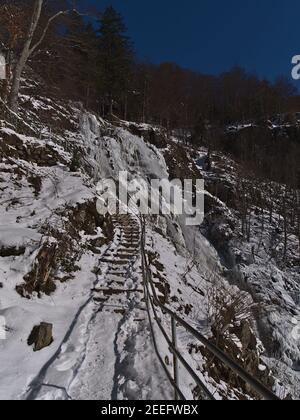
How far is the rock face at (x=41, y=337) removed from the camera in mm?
5848

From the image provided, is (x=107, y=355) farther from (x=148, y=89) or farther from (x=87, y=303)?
(x=148, y=89)

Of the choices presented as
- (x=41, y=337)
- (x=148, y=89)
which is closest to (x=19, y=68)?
(x=41, y=337)

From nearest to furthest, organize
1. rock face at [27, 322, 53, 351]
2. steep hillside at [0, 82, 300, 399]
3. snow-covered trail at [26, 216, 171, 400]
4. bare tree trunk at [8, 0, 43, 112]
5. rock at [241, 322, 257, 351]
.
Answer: snow-covered trail at [26, 216, 171, 400] → steep hillside at [0, 82, 300, 399] → rock face at [27, 322, 53, 351] → rock at [241, 322, 257, 351] → bare tree trunk at [8, 0, 43, 112]

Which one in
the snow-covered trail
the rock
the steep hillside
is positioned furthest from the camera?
the rock

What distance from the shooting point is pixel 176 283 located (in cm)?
1090

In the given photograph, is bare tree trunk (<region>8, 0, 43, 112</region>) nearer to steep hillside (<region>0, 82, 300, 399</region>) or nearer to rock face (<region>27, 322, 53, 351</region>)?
steep hillside (<region>0, 82, 300, 399</region>)

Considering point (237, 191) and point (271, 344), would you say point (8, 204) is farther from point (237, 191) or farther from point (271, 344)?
point (237, 191)

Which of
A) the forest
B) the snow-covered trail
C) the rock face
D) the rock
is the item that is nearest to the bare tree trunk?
the forest

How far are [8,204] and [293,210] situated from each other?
37392mm

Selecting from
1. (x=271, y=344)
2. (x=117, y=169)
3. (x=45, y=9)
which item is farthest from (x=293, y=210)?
(x=45, y=9)

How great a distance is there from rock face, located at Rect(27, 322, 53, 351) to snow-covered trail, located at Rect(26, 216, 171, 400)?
257 millimetres

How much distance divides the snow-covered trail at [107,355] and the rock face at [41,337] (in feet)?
0.84

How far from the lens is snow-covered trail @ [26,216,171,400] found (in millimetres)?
4691

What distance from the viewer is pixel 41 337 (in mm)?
5910
